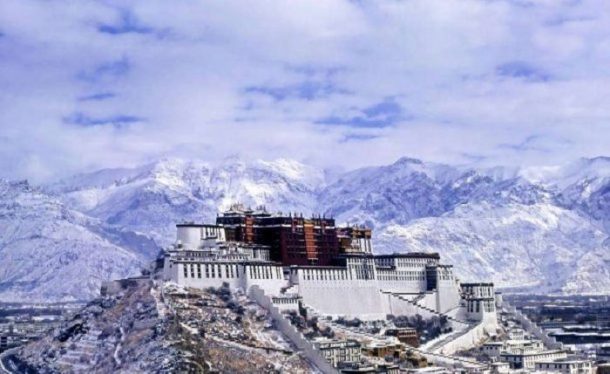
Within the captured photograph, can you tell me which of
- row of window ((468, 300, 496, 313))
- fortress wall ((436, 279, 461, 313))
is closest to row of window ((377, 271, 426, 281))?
fortress wall ((436, 279, 461, 313))

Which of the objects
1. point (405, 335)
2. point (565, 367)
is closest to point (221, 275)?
point (405, 335)

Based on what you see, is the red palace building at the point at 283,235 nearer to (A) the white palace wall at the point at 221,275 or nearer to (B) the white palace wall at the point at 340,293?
(B) the white palace wall at the point at 340,293

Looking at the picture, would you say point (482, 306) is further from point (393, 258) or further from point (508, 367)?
point (508, 367)

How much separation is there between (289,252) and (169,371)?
151 ft

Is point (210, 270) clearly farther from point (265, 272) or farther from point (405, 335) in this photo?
point (405, 335)

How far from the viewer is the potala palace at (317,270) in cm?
15962

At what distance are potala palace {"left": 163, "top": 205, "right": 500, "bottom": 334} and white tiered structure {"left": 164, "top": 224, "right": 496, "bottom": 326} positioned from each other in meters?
0.11

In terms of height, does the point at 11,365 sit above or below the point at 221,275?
below

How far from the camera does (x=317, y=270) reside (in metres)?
171

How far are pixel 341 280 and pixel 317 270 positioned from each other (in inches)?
184

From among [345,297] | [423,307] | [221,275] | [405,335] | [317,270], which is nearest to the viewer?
[221,275]

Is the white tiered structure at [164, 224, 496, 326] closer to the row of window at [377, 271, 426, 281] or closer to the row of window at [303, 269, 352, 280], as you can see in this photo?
the row of window at [377, 271, 426, 281]

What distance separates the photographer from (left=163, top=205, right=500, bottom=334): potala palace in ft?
524

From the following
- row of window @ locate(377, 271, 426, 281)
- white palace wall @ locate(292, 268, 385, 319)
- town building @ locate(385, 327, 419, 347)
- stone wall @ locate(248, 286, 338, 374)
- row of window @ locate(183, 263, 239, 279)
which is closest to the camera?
stone wall @ locate(248, 286, 338, 374)
